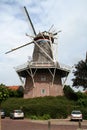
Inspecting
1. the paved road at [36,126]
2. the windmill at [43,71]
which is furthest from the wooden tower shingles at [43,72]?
the paved road at [36,126]

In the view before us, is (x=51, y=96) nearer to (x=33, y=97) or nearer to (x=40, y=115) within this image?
(x=33, y=97)

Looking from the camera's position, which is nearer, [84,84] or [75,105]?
[75,105]

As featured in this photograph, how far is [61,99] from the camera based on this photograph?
6556cm

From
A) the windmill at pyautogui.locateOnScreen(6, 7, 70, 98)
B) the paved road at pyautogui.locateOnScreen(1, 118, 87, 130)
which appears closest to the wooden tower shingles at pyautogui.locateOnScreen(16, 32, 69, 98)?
the windmill at pyautogui.locateOnScreen(6, 7, 70, 98)

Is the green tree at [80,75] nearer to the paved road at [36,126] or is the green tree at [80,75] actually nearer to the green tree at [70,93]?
the green tree at [70,93]

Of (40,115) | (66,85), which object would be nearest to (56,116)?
(40,115)

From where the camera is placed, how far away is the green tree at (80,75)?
73.4 metres

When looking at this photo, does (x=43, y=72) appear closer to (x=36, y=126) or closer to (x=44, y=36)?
(x=44, y=36)

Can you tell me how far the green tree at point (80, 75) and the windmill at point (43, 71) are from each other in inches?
145

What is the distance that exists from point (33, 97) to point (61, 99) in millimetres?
5311

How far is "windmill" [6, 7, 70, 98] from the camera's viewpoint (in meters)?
68.0

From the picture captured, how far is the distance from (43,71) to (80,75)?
28.5ft

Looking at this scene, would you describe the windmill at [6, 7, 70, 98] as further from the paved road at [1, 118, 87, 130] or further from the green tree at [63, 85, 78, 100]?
the paved road at [1, 118, 87, 130]

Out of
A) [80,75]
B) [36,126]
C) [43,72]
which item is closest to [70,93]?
[80,75]
